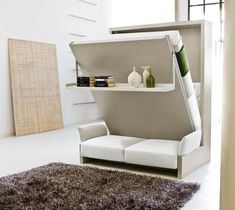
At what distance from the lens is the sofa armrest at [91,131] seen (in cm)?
381

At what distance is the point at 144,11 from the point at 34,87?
15.6 feet

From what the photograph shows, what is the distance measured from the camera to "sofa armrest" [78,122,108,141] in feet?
12.5

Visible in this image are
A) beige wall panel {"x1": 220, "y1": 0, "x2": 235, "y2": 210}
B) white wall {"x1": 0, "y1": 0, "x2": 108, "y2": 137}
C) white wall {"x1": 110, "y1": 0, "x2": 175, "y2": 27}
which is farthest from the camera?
white wall {"x1": 110, "y1": 0, "x2": 175, "y2": 27}

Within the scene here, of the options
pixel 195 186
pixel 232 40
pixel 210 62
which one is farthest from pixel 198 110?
pixel 232 40

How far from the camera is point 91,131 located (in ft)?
12.8

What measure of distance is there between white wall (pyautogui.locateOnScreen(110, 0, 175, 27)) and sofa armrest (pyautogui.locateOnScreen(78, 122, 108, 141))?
205 inches

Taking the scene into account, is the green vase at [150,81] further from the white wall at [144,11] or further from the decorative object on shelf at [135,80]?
the white wall at [144,11]

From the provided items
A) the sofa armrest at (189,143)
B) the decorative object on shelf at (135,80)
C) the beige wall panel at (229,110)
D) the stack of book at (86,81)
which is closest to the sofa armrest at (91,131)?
the stack of book at (86,81)

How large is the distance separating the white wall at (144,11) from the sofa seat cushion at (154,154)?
592 cm

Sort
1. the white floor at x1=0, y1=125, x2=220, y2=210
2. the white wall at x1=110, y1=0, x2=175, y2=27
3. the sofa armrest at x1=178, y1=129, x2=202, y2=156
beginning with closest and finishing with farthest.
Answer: the white floor at x1=0, y1=125, x2=220, y2=210, the sofa armrest at x1=178, y1=129, x2=202, y2=156, the white wall at x1=110, y1=0, x2=175, y2=27

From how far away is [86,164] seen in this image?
365cm

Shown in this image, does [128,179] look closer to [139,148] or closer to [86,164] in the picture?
[139,148]

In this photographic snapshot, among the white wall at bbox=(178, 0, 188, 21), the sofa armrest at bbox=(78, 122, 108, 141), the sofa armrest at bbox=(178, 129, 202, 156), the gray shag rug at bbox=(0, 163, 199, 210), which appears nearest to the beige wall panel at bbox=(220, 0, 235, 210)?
the gray shag rug at bbox=(0, 163, 199, 210)

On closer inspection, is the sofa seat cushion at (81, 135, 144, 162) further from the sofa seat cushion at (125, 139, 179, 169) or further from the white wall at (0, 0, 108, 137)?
the white wall at (0, 0, 108, 137)
